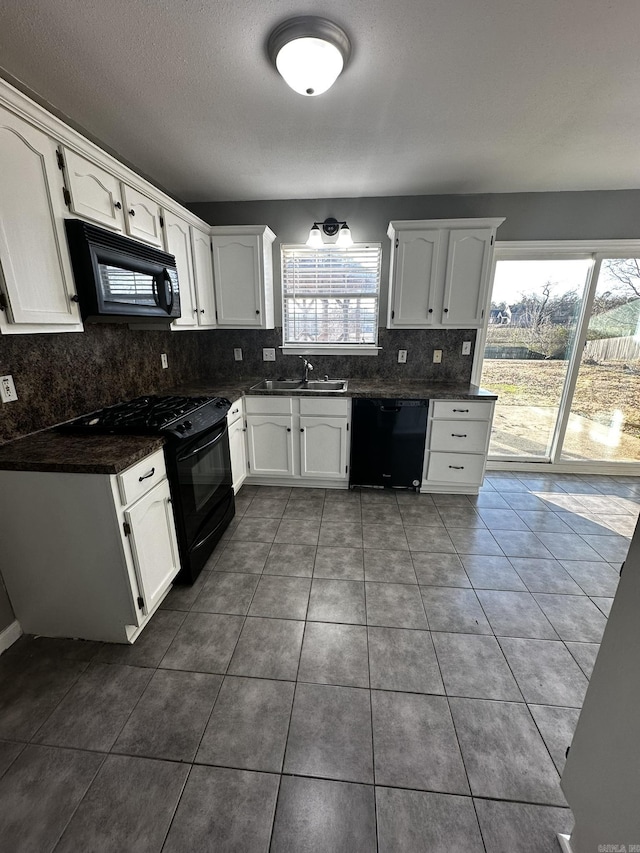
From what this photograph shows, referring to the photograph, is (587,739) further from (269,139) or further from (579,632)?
(269,139)

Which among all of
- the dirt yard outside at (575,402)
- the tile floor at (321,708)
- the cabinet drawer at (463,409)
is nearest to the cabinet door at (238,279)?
the cabinet drawer at (463,409)

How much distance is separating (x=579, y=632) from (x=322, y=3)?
2831 millimetres

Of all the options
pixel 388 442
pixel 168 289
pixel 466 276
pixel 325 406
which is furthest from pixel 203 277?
pixel 466 276

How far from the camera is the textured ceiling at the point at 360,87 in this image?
1.26m

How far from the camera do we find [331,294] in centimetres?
328

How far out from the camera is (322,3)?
1213mm

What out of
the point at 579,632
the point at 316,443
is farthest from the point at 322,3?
the point at 579,632

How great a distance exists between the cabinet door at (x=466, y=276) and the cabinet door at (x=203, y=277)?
1.98 metres

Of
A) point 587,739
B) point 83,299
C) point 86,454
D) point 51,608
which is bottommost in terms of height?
point 51,608

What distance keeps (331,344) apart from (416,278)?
95 centimetres

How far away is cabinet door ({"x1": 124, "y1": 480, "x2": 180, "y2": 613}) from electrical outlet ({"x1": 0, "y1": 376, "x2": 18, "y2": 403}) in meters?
0.74

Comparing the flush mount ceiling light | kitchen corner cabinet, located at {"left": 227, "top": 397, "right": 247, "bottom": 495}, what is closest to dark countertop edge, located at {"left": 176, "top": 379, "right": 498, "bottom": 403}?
kitchen corner cabinet, located at {"left": 227, "top": 397, "right": 247, "bottom": 495}

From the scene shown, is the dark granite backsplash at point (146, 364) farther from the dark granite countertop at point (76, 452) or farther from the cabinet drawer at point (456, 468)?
the cabinet drawer at point (456, 468)

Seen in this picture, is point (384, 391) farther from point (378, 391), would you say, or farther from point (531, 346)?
point (531, 346)
